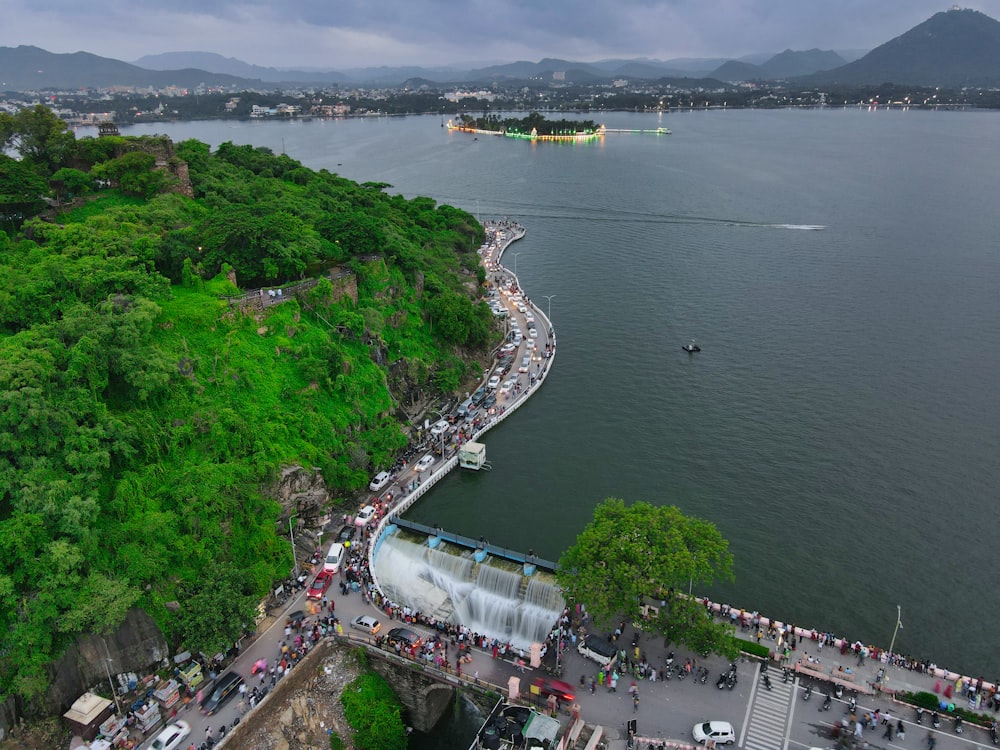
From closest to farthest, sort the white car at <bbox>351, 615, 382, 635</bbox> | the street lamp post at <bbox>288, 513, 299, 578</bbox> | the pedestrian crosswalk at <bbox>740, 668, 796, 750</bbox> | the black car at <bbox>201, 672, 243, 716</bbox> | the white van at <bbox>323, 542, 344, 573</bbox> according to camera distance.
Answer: the pedestrian crosswalk at <bbox>740, 668, 796, 750</bbox> < the black car at <bbox>201, 672, 243, 716</bbox> < the white car at <bbox>351, 615, 382, 635</bbox> < the white van at <bbox>323, 542, 344, 573</bbox> < the street lamp post at <bbox>288, 513, 299, 578</bbox>

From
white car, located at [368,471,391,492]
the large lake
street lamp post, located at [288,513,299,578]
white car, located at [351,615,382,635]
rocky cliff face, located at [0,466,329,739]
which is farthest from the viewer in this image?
white car, located at [368,471,391,492]

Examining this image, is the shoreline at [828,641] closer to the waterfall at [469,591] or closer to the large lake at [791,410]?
the waterfall at [469,591]

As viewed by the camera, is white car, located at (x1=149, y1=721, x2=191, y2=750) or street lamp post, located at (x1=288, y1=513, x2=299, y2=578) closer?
white car, located at (x1=149, y1=721, x2=191, y2=750)

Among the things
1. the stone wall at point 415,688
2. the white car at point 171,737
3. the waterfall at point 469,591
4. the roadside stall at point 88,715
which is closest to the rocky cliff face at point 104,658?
the roadside stall at point 88,715

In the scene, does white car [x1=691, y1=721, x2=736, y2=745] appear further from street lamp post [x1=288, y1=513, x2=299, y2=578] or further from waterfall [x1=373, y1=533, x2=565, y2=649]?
street lamp post [x1=288, y1=513, x2=299, y2=578]

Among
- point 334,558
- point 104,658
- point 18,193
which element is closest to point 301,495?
point 334,558

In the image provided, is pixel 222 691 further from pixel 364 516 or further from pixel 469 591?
pixel 364 516

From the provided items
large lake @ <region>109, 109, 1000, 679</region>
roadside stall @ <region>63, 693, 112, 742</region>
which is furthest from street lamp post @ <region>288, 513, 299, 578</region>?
roadside stall @ <region>63, 693, 112, 742</region>
